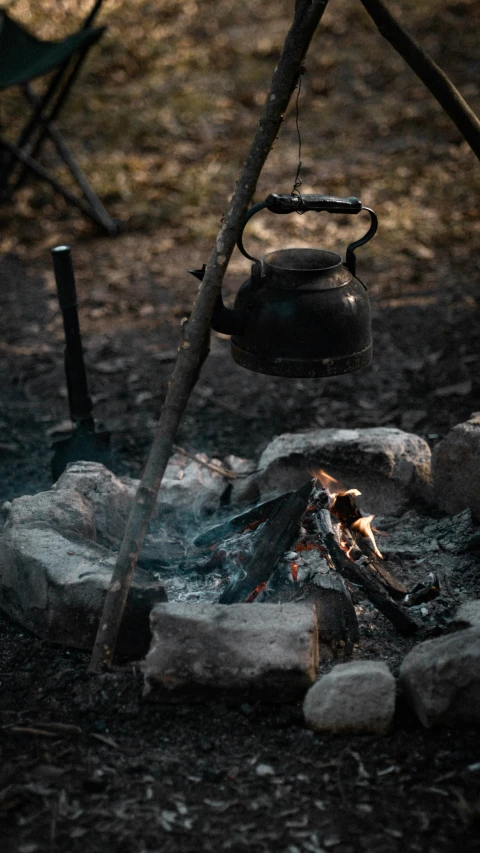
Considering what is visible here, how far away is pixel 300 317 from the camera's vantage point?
2646 mm

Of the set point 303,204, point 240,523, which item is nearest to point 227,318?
point 303,204

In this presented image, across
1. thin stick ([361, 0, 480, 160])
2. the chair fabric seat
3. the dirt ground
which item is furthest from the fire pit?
the chair fabric seat

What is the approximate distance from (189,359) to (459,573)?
1.40m

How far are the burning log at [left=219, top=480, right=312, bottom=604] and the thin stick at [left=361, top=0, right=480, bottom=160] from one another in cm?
139

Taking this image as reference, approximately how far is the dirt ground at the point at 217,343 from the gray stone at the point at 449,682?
2.4 inches

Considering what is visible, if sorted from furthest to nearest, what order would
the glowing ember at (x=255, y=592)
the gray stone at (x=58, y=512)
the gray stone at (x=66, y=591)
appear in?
the gray stone at (x=58, y=512), the glowing ember at (x=255, y=592), the gray stone at (x=66, y=591)

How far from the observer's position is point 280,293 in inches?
106

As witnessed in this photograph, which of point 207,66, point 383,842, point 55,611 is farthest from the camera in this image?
point 207,66

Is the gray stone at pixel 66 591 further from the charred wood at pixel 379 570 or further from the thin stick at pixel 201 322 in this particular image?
the charred wood at pixel 379 570

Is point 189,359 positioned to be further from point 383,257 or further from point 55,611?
point 383,257

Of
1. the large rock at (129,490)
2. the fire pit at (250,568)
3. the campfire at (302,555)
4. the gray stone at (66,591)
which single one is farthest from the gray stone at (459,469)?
the gray stone at (66,591)

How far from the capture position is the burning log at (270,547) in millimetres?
3012

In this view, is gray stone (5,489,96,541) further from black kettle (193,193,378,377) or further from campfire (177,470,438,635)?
black kettle (193,193,378,377)

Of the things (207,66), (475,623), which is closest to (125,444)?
(475,623)
